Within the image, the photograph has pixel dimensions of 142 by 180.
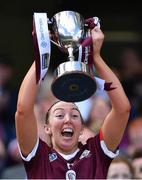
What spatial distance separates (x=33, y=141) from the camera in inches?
200

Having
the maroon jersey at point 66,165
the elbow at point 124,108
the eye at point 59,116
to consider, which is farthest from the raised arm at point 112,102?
the eye at point 59,116

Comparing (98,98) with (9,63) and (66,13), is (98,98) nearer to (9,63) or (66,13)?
(9,63)

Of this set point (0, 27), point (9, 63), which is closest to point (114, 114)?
point (9, 63)

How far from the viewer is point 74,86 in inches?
184

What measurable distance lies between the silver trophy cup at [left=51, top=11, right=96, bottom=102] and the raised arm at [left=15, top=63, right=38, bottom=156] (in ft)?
0.80

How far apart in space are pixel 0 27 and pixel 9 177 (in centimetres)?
308

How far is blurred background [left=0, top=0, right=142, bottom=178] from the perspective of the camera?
29.2ft

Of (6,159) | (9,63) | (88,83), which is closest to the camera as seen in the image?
(88,83)

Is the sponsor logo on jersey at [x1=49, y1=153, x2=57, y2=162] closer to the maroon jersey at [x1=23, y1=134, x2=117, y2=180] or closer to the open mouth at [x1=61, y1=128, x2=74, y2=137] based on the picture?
the maroon jersey at [x1=23, y1=134, x2=117, y2=180]

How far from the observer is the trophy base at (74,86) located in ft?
15.2

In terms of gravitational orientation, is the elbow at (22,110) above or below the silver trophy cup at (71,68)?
below

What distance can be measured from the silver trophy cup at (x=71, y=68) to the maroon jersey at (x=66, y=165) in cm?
52


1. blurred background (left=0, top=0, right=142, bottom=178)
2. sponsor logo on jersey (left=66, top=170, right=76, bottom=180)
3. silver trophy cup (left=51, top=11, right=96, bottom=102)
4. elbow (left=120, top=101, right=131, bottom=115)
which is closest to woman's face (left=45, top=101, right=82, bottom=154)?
sponsor logo on jersey (left=66, top=170, right=76, bottom=180)

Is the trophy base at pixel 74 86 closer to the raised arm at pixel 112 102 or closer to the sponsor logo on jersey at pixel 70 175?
the raised arm at pixel 112 102
